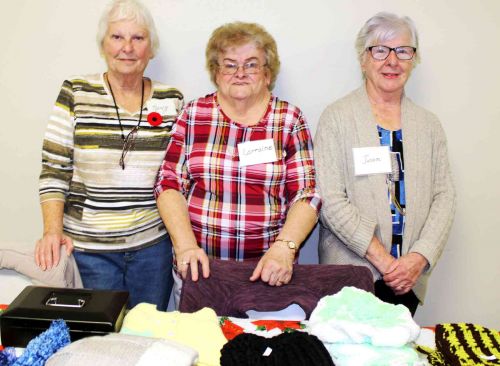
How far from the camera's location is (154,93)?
211 centimetres

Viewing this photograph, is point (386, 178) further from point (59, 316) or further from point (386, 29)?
point (59, 316)

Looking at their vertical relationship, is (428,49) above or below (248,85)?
above

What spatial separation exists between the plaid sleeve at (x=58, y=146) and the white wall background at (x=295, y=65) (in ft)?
1.88

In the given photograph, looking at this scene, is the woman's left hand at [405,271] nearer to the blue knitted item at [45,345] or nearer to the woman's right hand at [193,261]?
the woman's right hand at [193,261]

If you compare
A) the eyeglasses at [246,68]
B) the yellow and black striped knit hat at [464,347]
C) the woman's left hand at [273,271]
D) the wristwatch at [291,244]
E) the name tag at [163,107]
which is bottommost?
the yellow and black striped knit hat at [464,347]

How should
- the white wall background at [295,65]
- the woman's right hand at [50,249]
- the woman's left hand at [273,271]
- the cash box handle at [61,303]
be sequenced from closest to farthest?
1. the cash box handle at [61,303]
2. the woman's left hand at [273,271]
3. the woman's right hand at [50,249]
4. the white wall background at [295,65]

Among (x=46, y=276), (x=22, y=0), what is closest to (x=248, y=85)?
(x=46, y=276)

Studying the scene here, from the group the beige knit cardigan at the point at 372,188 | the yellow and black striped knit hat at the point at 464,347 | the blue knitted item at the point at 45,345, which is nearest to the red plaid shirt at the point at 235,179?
the beige knit cardigan at the point at 372,188

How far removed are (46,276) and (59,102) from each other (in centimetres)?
74

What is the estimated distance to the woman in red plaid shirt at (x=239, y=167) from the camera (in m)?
1.97

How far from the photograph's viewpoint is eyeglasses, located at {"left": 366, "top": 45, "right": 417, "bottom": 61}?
6.75ft

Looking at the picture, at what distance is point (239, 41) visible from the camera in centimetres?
199

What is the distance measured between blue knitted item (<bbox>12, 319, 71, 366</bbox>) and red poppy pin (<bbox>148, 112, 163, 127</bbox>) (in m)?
1.08

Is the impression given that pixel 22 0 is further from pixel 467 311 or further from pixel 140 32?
pixel 467 311
